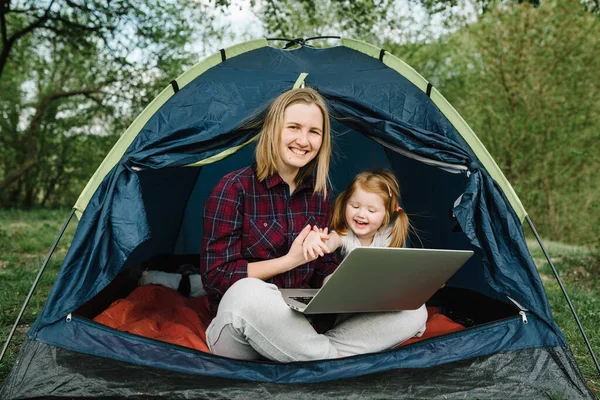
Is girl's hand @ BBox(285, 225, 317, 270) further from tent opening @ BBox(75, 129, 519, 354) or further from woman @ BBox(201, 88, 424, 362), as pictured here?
tent opening @ BBox(75, 129, 519, 354)

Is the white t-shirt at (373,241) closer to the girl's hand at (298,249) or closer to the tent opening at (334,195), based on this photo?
the tent opening at (334,195)

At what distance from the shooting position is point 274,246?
2.21 metres

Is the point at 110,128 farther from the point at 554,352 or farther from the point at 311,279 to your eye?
the point at 554,352

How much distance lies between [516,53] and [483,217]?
710cm

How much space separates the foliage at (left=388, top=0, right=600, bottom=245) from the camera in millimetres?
8148

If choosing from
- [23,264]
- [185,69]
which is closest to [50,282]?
[23,264]

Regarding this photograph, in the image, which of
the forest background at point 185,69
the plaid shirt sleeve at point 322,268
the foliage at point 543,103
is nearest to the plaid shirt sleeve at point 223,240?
the plaid shirt sleeve at point 322,268

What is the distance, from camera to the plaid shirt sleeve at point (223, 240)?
6.70 feet

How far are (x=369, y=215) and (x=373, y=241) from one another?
140mm

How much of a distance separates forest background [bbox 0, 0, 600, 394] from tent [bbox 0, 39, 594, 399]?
3.98 metres

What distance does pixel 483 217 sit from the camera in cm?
209

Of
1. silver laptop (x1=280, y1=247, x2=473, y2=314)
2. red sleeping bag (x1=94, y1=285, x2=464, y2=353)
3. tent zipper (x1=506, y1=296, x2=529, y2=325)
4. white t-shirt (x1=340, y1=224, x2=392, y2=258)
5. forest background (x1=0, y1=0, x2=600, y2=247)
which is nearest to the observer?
silver laptop (x1=280, y1=247, x2=473, y2=314)

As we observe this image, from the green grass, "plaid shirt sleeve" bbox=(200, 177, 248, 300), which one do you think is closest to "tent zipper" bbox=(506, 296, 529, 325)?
"plaid shirt sleeve" bbox=(200, 177, 248, 300)

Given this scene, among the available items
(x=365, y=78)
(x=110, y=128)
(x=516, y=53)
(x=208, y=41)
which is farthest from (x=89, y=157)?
(x=365, y=78)
